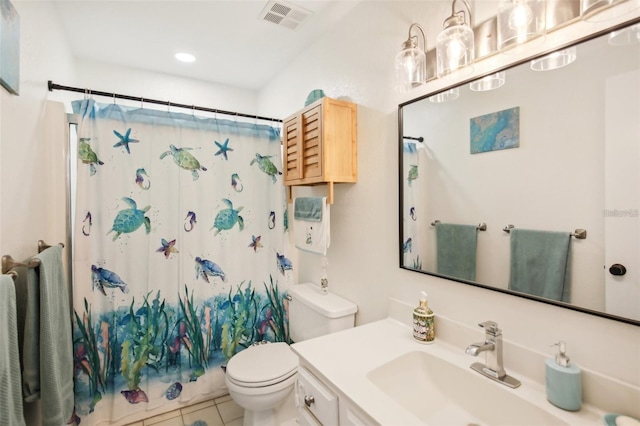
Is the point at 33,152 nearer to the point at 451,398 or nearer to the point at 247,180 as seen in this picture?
the point at 247,180

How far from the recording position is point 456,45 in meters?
1.08

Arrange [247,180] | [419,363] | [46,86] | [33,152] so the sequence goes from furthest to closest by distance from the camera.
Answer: [247,180] → [46,86] → [33,152] → [419,363]

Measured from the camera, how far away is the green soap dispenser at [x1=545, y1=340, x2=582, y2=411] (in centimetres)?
78

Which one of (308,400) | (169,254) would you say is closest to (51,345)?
(169,254)

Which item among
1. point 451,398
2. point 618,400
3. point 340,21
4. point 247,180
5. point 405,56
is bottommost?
point 451,398

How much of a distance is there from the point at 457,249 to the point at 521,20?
77 cm

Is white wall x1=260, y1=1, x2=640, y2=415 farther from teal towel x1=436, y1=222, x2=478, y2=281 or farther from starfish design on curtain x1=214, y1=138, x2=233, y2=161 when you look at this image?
starfish design on curtain x1=214, y1=138, x2=233, y2=161

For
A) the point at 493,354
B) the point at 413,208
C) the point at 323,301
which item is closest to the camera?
the point at 493,354

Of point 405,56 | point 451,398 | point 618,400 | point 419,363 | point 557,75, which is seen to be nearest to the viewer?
point 618,400

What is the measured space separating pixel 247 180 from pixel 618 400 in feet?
6.59

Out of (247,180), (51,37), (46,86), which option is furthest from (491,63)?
(51,37)

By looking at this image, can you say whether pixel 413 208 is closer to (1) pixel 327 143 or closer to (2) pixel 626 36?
(1) pixel 327 143

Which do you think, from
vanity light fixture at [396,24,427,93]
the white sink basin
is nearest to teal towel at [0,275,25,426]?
the white sink basin

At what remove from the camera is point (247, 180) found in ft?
7.00
